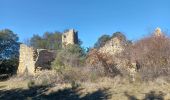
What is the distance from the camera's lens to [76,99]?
14.6 m

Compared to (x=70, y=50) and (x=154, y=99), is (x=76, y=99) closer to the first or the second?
(x=154, y=99)

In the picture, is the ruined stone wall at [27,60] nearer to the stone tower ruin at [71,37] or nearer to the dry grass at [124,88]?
the dry grass at [124,88]

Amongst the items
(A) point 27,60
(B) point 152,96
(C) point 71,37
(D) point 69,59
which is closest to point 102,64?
(D) point 69,59

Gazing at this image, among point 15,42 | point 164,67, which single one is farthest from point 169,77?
point 15,42

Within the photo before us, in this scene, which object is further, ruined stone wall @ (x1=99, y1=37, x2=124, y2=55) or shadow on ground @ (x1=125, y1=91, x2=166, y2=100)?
ruined stone wall @ (x1=99, y1=37, x2=124, y2=55)

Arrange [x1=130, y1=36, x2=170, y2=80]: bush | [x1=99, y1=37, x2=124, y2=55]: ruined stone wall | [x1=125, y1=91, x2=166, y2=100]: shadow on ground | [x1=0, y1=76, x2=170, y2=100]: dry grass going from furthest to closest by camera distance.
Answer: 1. [x1=99, y1=37, x2=124, y2=55]: ruined stone wall
2. [x1=130, y1=36, x2=170, y2=80]: bush
3. [x1=0, y1=76, x2=170, y2=100]: dry grass
4. [x1=125, y1=91, x2=166, y2=100]: shadow on ground

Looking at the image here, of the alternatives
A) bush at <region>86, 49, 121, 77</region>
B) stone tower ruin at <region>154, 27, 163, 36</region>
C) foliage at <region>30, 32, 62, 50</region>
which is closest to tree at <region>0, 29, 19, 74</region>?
foliage at <region>30, 32, 62, 50</region>

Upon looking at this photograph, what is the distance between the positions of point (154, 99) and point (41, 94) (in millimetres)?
5518

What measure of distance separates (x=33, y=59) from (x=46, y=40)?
29.0 metres

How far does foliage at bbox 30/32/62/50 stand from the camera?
5194cm

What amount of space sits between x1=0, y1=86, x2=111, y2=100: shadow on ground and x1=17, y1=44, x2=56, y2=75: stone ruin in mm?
8624

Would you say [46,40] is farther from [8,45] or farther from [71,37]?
[71,37]

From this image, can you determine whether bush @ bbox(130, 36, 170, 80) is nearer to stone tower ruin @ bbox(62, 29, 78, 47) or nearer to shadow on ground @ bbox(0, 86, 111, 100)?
shadow on ground @ bbox(0, 86, 111, 100)

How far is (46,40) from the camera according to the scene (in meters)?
55.8
